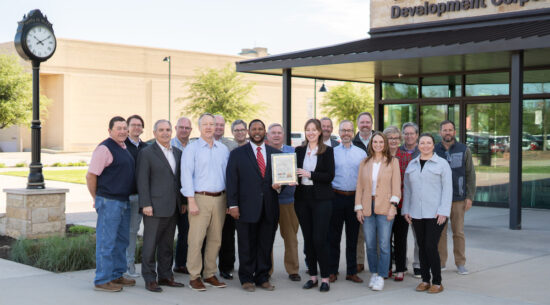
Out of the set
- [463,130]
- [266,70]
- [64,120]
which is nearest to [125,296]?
[266,70]

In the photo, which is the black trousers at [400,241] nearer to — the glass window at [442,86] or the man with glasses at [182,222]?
the man with glasses at [182,222]

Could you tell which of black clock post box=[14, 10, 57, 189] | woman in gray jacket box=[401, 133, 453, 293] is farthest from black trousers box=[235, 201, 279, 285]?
black clock post box=[14, 10, 57, 189]

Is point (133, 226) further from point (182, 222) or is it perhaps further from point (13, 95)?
point (13, 95)

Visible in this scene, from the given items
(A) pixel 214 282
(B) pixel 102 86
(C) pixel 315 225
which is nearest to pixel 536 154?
(C) pixel 315 225

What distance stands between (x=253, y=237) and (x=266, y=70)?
28.8ft

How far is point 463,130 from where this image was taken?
602 inches

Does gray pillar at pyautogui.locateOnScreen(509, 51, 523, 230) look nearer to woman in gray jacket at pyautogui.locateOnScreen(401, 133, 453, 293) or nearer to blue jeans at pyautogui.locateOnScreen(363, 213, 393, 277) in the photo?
woman in gray jacket at pyautogui.locateOnScreen(401, 133, 453, 293)

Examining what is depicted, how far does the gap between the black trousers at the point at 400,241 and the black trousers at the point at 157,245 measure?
2584 millimetres

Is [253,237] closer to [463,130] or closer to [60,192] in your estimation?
[60,192]

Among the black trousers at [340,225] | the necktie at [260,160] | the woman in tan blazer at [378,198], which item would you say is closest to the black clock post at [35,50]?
the necktie at [260,160]

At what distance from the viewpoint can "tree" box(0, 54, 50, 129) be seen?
44.1m

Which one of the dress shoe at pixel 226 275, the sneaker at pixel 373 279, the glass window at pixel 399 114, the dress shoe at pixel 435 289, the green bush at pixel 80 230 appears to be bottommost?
the dress shoe at pixel 226 275

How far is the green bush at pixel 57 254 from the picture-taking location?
810 cm

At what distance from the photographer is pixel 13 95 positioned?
44.6 m
